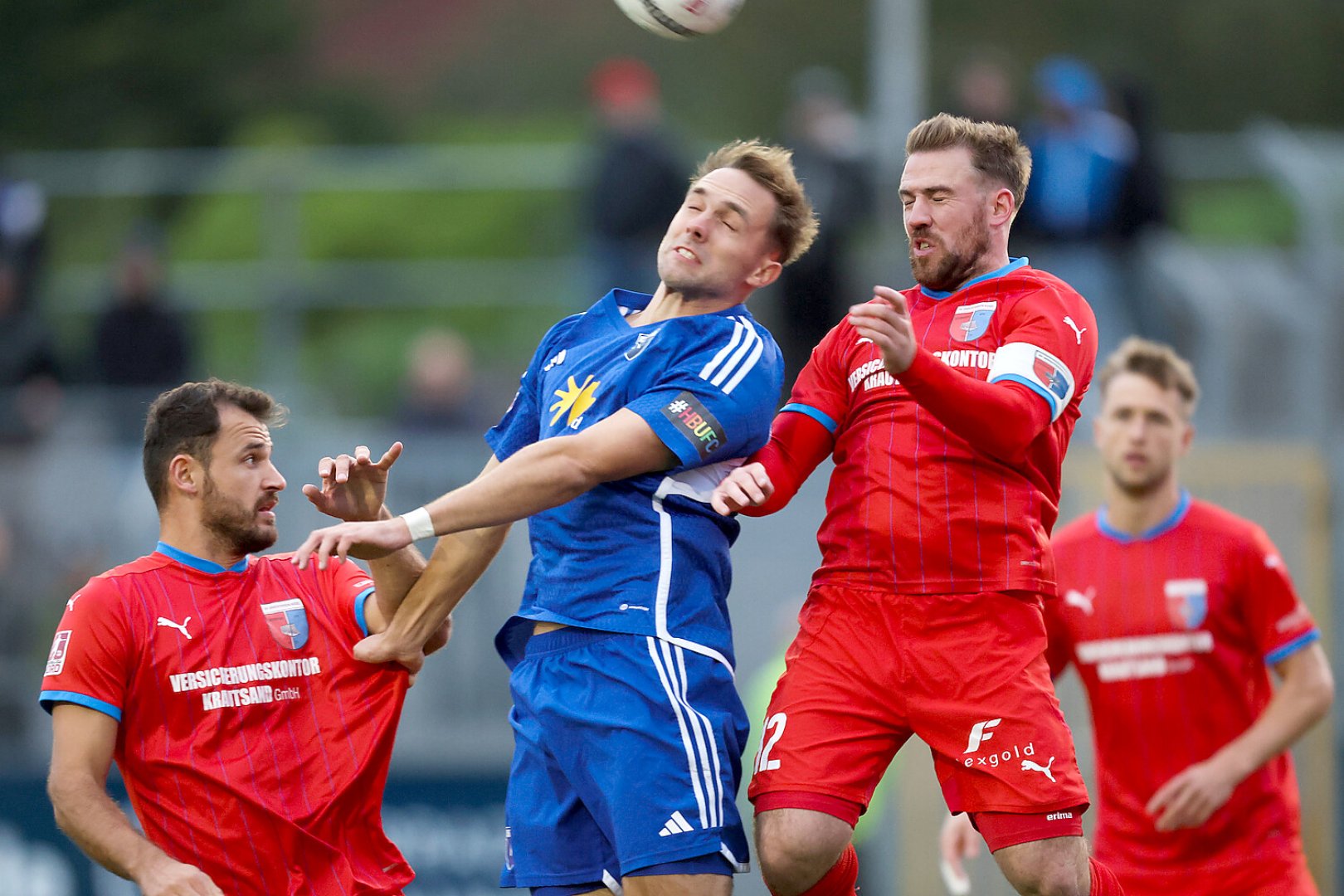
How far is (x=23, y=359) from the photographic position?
11773 mm

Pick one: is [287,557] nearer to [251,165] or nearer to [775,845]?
[775,845]

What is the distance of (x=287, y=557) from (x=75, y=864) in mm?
5775

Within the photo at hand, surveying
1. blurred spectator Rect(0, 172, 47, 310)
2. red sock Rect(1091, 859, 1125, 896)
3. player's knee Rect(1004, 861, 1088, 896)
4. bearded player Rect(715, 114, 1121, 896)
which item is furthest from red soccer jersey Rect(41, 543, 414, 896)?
Answer: blurred spectator Rect(0, 172, 47, 310)

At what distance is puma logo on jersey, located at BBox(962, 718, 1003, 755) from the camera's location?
4996mm

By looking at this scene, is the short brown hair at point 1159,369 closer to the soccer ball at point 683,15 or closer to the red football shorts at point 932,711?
the red football shorts at point 932,711

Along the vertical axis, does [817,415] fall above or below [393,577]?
above

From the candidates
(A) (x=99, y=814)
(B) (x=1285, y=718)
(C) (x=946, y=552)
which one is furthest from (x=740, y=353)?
(B) (x=1285, y=718)

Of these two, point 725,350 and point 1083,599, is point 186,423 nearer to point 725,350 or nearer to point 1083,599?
point 725,350

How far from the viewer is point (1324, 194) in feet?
36.4

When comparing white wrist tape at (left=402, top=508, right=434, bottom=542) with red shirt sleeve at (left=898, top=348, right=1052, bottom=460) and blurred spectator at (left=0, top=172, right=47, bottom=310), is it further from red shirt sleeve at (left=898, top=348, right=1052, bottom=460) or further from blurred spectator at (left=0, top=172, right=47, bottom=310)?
blurred spectator at (left=0, top=172, right=47, bottom=310)

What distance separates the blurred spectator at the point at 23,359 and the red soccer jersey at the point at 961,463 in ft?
23.6

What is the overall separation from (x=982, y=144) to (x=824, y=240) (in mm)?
6297

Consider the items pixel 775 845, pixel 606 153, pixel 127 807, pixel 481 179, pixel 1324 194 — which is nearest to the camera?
pixel 775 845

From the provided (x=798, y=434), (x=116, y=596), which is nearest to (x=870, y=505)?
(x=798, y=434)
